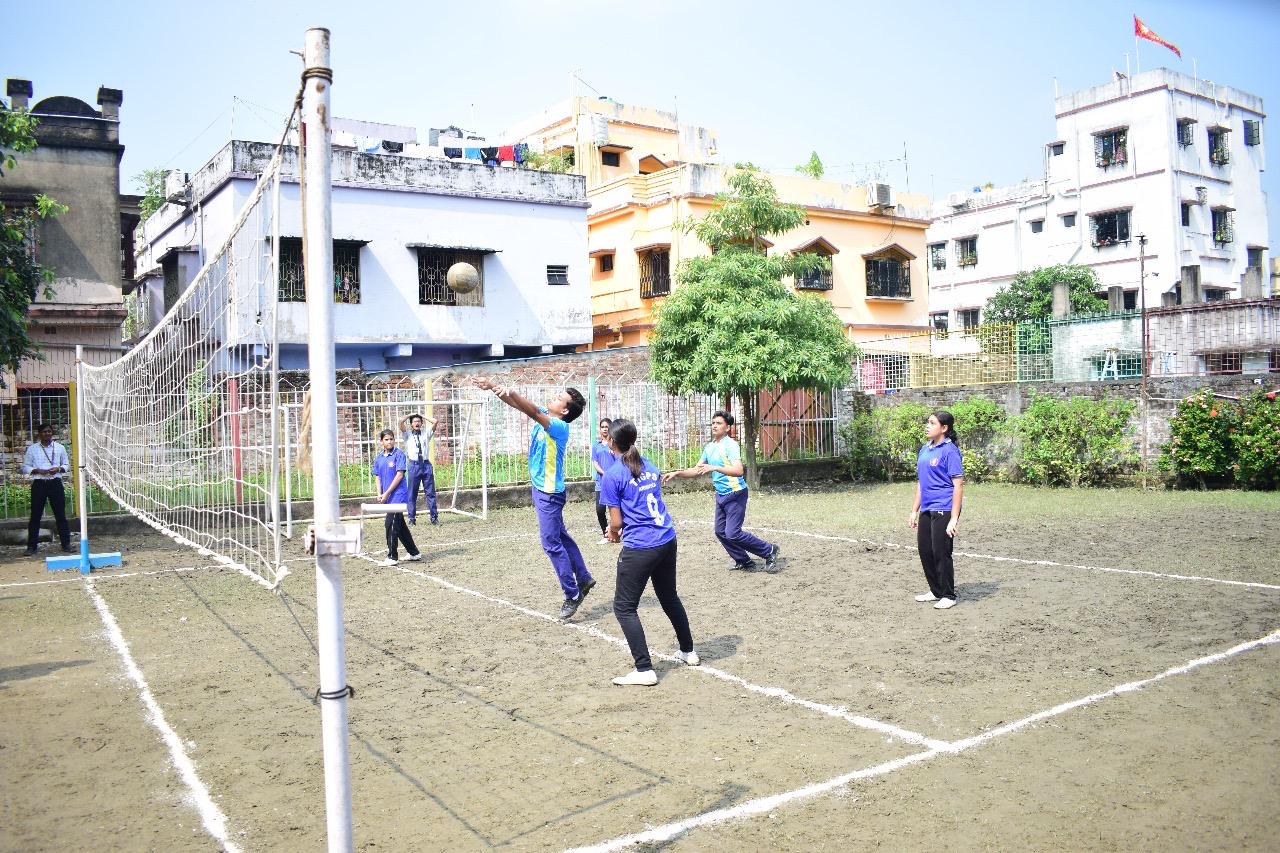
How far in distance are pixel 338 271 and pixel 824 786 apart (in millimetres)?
21965

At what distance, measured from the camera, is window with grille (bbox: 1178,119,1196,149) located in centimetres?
3547

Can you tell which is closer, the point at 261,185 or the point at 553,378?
the point at 261,185

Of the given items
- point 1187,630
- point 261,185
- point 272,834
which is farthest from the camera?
point 1187,630

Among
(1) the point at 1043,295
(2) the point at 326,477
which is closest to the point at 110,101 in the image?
(2) the point at 326,477

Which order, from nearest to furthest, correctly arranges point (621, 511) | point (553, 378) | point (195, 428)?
point (621, 511)
point (195, 428)
point (553, 378)

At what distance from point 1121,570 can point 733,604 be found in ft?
13.5

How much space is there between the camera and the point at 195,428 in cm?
935

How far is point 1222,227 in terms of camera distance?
36875 mm

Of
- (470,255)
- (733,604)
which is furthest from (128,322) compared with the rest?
(733,604)

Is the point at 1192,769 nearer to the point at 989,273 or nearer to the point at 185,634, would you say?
the point at 185,634

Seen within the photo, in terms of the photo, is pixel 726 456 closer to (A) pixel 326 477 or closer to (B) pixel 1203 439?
(A) pixel 326 477

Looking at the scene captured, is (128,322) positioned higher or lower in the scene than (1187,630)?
higher

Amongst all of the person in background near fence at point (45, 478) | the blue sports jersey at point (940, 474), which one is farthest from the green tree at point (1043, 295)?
the person in background near fence at point (45, 478)

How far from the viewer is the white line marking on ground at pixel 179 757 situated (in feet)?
14.3
